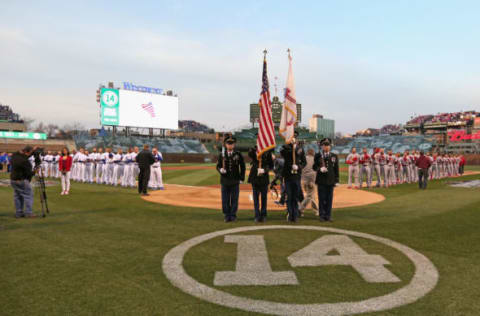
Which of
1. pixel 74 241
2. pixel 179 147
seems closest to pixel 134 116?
pixel 179 147

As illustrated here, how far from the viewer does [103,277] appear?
13.7ft

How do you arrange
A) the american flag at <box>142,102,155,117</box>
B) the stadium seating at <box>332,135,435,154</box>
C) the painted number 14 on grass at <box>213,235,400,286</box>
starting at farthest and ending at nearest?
1. the stadium seating at <box>332,135,435,154</box>
2. the american flag at <box>142,102,155,117</box>
3. the painted number 14 on grass at <box>213,235,400,286</box>

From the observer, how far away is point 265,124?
8.41m

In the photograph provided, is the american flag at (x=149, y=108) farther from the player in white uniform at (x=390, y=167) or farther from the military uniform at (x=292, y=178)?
the military uniform at (x=292, y=178)

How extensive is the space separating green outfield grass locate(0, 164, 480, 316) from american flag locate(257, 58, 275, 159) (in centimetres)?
199

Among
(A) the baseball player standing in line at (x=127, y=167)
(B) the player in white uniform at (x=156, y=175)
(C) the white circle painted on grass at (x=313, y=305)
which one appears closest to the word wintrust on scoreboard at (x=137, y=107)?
(A) the baseball player standing in line at (x=127, y=167)

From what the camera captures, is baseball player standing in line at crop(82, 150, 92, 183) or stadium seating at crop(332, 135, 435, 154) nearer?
baseball player standing in line at crop(82, 150, 92, 183)

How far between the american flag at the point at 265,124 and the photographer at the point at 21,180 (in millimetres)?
6293

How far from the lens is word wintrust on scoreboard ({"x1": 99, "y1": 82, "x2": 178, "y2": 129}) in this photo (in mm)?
50406

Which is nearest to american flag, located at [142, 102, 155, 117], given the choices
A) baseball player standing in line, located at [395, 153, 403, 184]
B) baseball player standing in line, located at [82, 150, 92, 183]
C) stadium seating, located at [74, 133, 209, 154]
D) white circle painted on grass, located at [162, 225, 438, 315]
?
stadium seating, located at [74, 133, 209, 154]

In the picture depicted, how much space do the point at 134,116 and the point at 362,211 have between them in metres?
50.1

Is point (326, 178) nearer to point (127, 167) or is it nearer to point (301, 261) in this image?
point (301, 261)

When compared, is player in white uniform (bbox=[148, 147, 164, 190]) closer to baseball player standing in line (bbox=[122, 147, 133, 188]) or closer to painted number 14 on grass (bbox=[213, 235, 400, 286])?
baseball player standing in line (bbox=[122, 147, 133, 188])

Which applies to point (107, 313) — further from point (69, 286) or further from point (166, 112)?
point (166, 112)
